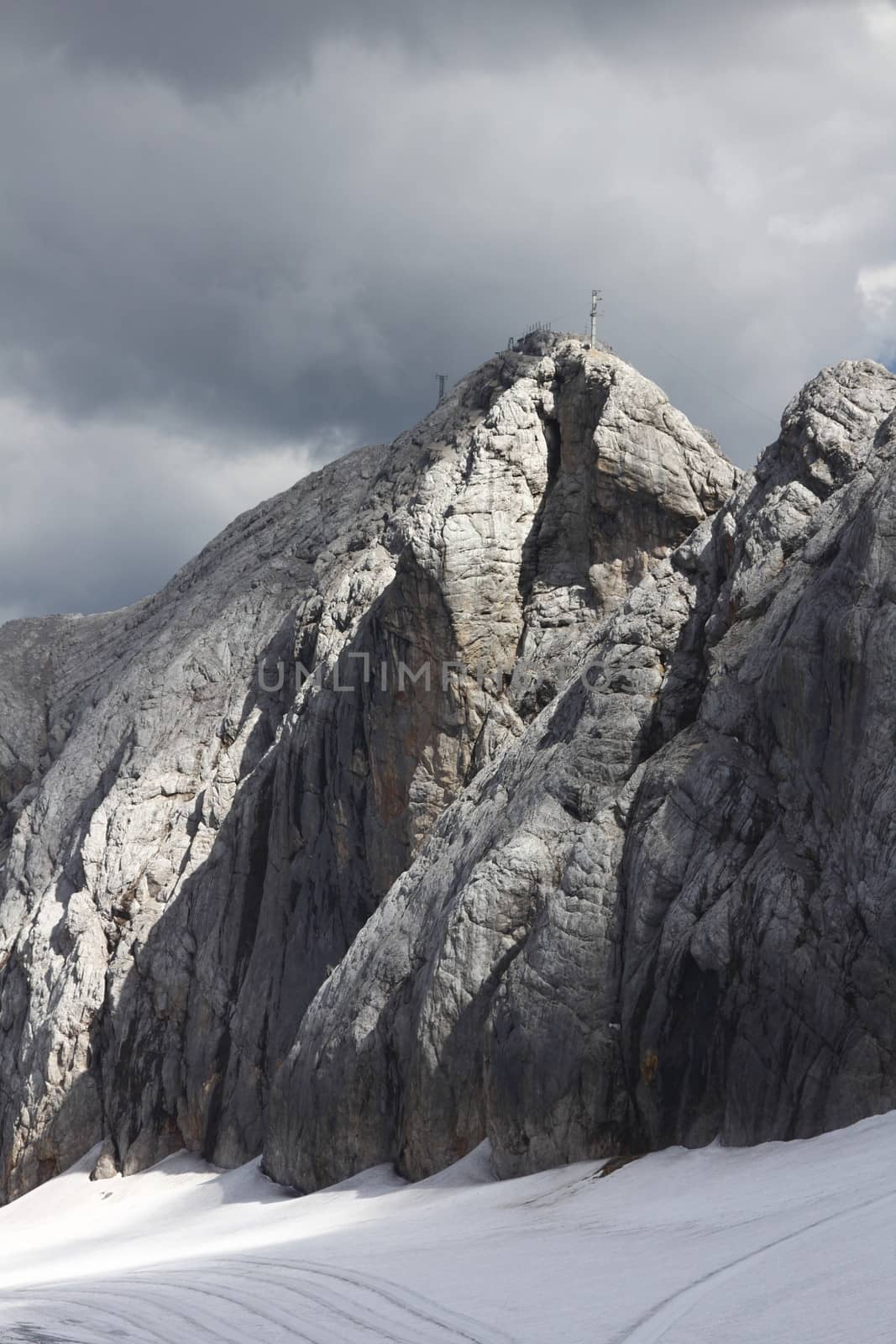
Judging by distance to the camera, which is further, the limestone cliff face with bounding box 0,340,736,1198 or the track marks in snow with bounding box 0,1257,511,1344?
the limestone cliff face with bounding box 0,340,736,1198

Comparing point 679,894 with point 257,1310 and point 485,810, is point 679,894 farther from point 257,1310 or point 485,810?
point 257,1310

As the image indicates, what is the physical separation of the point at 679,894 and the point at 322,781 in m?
16.9

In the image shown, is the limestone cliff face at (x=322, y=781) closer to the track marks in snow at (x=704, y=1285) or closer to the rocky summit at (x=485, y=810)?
the rocky summit at (x=485, y=810)

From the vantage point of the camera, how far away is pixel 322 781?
35.8 m

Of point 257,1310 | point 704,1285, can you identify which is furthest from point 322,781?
point 704,1285

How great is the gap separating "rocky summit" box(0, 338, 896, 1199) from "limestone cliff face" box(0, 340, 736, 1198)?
0.11 meters

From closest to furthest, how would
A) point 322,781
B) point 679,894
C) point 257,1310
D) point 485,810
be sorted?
point 257,1310 → point 679,894 → point 485,810 → point 322,781

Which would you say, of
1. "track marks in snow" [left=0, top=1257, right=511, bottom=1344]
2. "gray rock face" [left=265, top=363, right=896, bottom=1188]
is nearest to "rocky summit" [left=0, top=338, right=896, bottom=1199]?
"gray rock face" [left=265, top=363, right=896, bottom=1188]

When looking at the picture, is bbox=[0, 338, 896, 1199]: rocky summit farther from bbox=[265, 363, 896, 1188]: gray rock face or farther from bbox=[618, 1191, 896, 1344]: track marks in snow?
bbox=[618, 1191, 896, 1344]: track marks in snow

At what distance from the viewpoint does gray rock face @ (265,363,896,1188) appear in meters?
17.4

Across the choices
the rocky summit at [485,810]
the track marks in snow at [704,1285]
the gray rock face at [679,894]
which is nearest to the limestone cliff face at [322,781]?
the rocky summit at [485,810]

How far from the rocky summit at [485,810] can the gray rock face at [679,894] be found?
7 cm

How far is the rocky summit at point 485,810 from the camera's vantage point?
18469 millimetres

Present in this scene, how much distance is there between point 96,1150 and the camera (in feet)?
126
